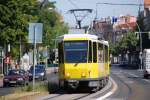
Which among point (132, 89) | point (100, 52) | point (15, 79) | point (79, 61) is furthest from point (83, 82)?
point (15, 79)

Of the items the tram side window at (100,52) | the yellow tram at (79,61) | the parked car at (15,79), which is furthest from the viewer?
the parked car at (15,79)

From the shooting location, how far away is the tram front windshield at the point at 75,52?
3406 centimetres

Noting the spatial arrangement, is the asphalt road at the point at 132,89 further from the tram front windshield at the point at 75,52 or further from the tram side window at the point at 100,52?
the tram front windshield at the point at 75,52

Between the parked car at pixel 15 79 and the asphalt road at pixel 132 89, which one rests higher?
the parked car at pixel 15 79

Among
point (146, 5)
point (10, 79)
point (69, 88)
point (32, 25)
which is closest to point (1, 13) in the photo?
point (10, 79)

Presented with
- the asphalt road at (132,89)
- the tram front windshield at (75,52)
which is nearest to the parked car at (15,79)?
the asphalt road at (132,89)

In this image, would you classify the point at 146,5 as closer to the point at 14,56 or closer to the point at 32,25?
the point at 14,56

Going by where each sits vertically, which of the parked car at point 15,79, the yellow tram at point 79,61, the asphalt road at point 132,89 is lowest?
the asphalt road at point 132,89

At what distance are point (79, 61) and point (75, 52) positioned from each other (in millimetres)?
559

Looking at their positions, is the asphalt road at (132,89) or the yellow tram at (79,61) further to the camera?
the yellow tram at (79,61)

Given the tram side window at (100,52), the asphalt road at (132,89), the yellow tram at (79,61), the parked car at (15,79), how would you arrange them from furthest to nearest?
the parked car at (15,79)
the tram side window at (100,52)
the yellow tram at (79,61)
the asphalt road at (132,89)

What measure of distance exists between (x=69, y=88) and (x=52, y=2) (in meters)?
65.4

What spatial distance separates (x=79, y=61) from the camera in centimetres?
3403

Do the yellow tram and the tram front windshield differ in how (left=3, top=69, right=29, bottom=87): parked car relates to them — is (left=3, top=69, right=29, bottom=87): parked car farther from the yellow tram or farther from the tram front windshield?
the tram front windshield
